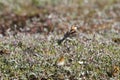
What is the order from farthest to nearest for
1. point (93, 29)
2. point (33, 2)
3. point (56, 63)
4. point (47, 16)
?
point (33, 2)
point (47, 16)
point (93, 29)
point (56, 63)

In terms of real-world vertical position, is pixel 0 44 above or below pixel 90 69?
above

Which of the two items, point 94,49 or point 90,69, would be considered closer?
point 90,69

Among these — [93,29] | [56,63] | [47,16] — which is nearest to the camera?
[56,63]

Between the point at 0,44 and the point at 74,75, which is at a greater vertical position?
the point at 0,44

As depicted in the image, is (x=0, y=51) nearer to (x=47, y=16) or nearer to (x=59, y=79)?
(x=59, y=79)

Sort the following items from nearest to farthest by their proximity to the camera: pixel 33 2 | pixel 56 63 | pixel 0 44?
pixel 56 63 < pixel 0 44 < pixel 33 2

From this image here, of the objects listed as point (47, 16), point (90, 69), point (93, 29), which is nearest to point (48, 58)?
point (90, 69)

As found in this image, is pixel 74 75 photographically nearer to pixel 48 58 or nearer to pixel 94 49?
pixel 48 58

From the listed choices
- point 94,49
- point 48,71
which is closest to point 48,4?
point 94,49

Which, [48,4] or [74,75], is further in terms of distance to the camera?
[48,4]
